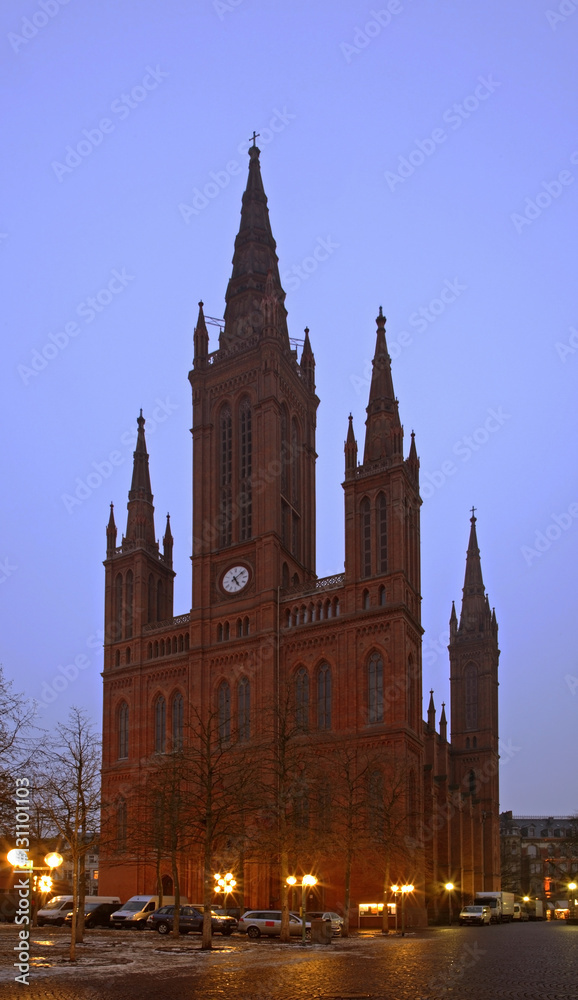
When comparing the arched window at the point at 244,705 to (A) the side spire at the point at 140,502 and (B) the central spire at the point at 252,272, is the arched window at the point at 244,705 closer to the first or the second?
(A) the side spire at the point at 140,502

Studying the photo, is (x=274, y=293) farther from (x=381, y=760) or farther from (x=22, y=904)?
(x=22, y=904)

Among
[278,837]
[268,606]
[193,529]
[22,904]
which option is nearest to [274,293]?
[193,529]

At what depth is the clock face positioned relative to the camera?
78812 mm

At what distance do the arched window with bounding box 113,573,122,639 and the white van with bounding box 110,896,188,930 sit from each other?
30.0 m

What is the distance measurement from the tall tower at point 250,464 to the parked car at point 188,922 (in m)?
25.6

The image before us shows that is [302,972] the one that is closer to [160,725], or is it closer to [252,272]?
[160,725]

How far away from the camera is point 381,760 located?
66625mm

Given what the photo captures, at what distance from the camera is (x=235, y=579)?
79312 millimetres

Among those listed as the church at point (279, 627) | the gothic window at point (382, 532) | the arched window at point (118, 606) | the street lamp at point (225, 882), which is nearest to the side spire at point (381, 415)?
the church at point (279, 627)

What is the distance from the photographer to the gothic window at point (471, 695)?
397 feet

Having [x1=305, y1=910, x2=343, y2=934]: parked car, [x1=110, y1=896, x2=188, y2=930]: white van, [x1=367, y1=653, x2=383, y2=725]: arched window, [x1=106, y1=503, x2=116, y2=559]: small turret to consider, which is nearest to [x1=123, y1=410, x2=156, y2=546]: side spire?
[x1=106, y1=503, x2=116, y2=559]: small turret

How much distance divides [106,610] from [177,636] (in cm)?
874

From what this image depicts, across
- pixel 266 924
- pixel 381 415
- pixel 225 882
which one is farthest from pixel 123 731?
pixel 266 924

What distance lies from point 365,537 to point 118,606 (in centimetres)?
2426
